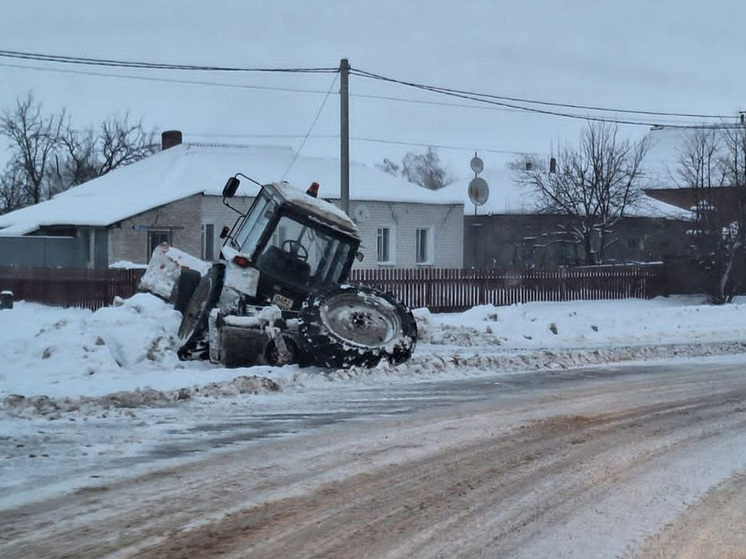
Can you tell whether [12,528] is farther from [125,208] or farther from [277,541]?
[125,208]

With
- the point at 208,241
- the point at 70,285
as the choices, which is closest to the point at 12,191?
the point at 208,241

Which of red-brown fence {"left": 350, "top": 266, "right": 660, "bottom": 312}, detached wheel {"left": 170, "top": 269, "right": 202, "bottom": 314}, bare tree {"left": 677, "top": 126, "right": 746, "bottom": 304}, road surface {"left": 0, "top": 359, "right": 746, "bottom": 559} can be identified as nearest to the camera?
road surface {"left": 0, "top": 359, "right": 746, "bottom": 559}

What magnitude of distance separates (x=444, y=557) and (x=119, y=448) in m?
3.87

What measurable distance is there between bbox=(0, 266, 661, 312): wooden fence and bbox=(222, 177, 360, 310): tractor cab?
30.7ft

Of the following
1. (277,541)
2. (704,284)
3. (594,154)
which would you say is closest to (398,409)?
(277,541)

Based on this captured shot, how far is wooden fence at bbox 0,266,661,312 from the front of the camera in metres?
23.7

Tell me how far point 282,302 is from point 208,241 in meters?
20.7

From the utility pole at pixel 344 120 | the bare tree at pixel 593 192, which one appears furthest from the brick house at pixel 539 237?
the utility pole at pixel 344 120

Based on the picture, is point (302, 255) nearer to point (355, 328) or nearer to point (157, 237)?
point (355, 328)

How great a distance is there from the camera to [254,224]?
14648 mm

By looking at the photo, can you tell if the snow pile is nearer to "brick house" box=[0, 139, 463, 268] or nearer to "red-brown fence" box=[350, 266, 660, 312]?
"red-brown fence" box=[350, 266, 660, 312]

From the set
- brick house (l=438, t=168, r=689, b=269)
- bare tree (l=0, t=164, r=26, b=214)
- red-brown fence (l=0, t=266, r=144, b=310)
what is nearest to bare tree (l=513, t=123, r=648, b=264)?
brick house (l=438, t=168, r=689, b=269)

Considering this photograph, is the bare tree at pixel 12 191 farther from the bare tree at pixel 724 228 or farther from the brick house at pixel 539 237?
the bare tree at pixel 724 228

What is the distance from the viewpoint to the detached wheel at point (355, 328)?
1285cm
